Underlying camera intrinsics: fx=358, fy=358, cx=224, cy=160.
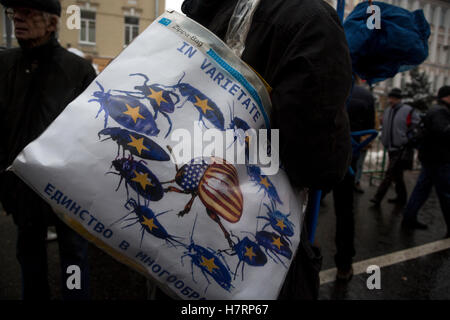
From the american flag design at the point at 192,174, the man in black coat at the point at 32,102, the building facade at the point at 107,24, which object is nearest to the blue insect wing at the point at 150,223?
the american flag design at the point at 192,174

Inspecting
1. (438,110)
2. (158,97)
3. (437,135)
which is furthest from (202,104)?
(438,110)

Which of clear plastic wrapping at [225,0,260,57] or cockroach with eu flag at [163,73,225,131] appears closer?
cockroach with eu flag at [163,73,225,131]

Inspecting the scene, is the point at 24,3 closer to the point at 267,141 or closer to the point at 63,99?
the point at 63,99

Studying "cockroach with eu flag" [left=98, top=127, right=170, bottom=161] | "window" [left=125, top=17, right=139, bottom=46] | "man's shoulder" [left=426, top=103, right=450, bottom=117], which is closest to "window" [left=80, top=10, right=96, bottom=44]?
"window" [left=125, top=17, right=139, bottom=46]

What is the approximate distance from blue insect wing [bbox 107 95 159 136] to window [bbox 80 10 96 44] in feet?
65.7

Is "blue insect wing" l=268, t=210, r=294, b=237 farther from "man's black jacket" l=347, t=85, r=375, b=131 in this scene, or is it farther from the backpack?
the backpack

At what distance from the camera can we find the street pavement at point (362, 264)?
2.90 meters

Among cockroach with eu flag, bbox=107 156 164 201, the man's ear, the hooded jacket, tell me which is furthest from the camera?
the hooded jacket

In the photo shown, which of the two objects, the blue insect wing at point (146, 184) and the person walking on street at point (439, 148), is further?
the person walking on street at point (439, 148)

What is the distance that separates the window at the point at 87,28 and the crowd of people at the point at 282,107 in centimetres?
1832

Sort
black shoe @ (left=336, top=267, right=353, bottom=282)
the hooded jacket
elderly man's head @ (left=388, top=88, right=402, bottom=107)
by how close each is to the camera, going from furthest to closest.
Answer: elderly man's head @ (left=388, top=88, right=402, bottom=107), the hooded jacket, black shoe @ (left=336, top=267, right=353, bottom=282)

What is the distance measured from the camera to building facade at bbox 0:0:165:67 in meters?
18.7

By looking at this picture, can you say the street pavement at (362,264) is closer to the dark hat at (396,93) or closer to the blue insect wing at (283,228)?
the blue insect wing at (283,228)

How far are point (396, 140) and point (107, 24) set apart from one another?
17.7 meters
